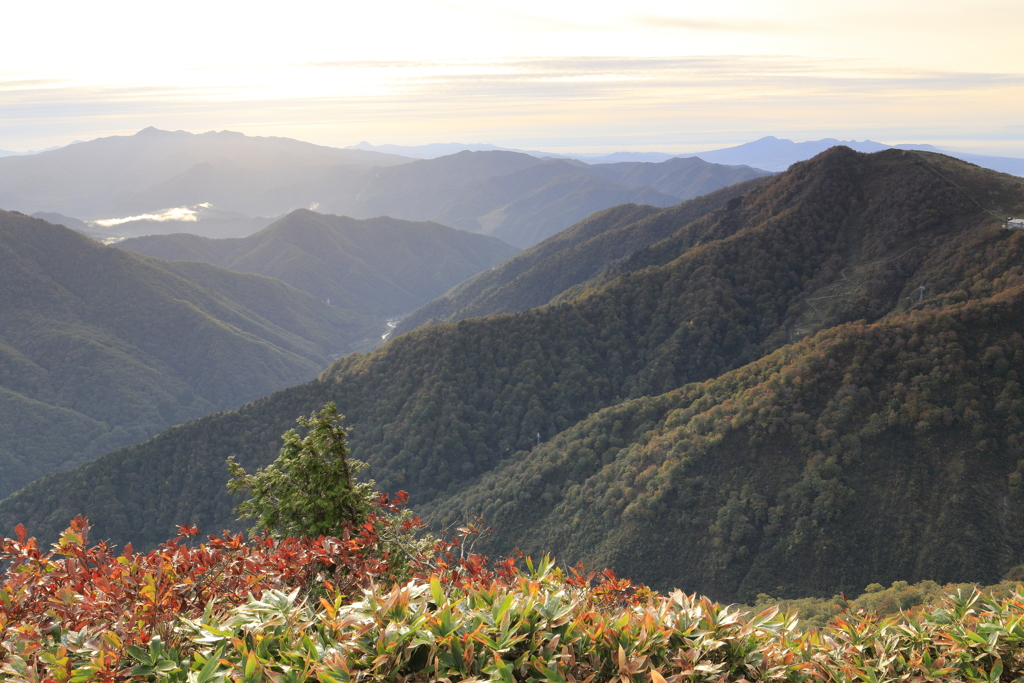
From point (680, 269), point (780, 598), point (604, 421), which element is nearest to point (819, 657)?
point (780, 598)

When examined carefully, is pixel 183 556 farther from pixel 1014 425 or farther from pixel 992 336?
pixel 992 336

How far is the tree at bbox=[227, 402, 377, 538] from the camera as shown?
64.7 ft

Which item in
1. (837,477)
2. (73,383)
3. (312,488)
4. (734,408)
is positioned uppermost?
(312,488)

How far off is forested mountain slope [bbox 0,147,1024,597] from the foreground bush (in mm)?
49606

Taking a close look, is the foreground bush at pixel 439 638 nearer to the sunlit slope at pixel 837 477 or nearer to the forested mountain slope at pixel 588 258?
A: the sunlit slope at pixel 837 477

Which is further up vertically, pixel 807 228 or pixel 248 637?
pixel 807 228

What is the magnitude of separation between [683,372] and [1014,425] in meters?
46.7

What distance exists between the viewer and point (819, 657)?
712 cm

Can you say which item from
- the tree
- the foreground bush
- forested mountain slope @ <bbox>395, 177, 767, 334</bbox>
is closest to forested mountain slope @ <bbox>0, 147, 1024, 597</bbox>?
forested mountain slope @ <bbox>395, 177, 767, 334</bbox>

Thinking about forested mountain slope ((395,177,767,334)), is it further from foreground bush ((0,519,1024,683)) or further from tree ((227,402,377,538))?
foreground bush ((0,519,1024,683))

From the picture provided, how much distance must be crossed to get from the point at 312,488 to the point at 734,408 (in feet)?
170

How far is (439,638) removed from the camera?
6.00 m

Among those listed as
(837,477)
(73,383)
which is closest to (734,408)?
(837,477)

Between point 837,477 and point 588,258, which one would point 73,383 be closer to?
point 588,258
